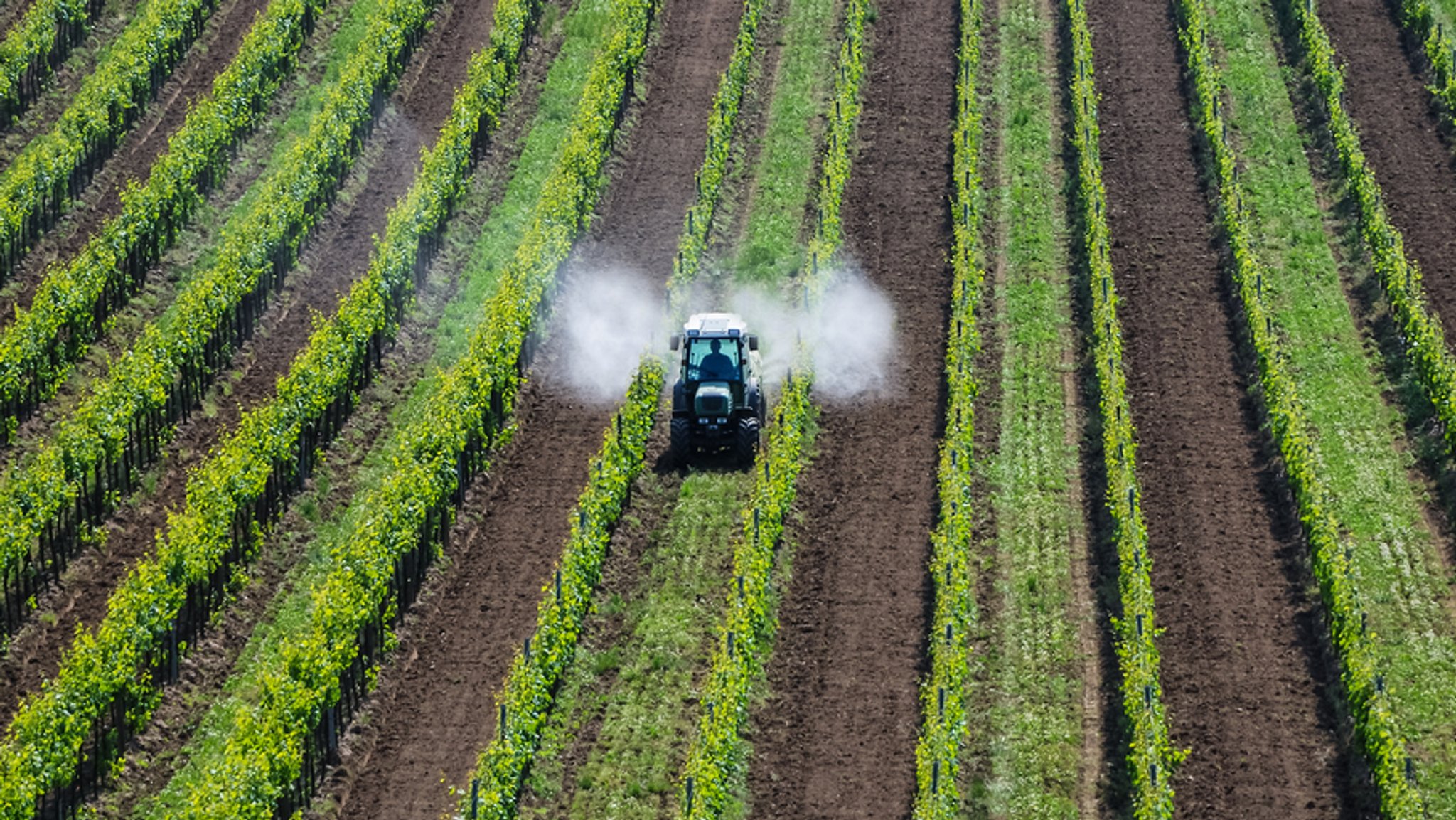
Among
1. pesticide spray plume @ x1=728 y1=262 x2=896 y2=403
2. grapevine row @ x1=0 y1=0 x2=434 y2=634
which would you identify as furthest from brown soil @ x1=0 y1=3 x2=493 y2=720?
pesticide spray plume @ x1=728 y1=262 x2=896 y2=403

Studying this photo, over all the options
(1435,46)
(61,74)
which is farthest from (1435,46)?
(61,74)

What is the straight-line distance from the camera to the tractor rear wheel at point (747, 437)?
39.7 m

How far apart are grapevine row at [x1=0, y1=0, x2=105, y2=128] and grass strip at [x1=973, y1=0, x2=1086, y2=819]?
2688 cm

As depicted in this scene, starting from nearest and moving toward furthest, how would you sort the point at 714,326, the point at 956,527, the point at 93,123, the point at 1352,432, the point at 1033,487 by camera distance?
the point at 956,527
the point at 1033,487
the point at 714,326
the point at 1352,432
the point at 93,123

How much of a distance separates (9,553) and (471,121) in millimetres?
21750

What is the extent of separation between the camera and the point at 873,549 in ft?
123

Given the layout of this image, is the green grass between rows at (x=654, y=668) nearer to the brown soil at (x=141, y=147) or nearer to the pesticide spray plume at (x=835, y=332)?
the pesticide spray plume at (x=835, y=332)

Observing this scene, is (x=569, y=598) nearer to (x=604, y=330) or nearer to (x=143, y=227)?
(x=604, y=330)

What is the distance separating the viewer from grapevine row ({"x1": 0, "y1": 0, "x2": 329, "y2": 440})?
41938 millimetres

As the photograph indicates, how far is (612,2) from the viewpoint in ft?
203

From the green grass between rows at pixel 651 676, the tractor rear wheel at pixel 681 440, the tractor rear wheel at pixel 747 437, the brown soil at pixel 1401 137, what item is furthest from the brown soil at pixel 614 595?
the brown soil at pixel 1401 137

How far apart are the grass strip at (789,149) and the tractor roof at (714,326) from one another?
7.27 meters

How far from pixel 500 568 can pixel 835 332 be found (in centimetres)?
1160

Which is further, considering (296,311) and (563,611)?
(296,311)
